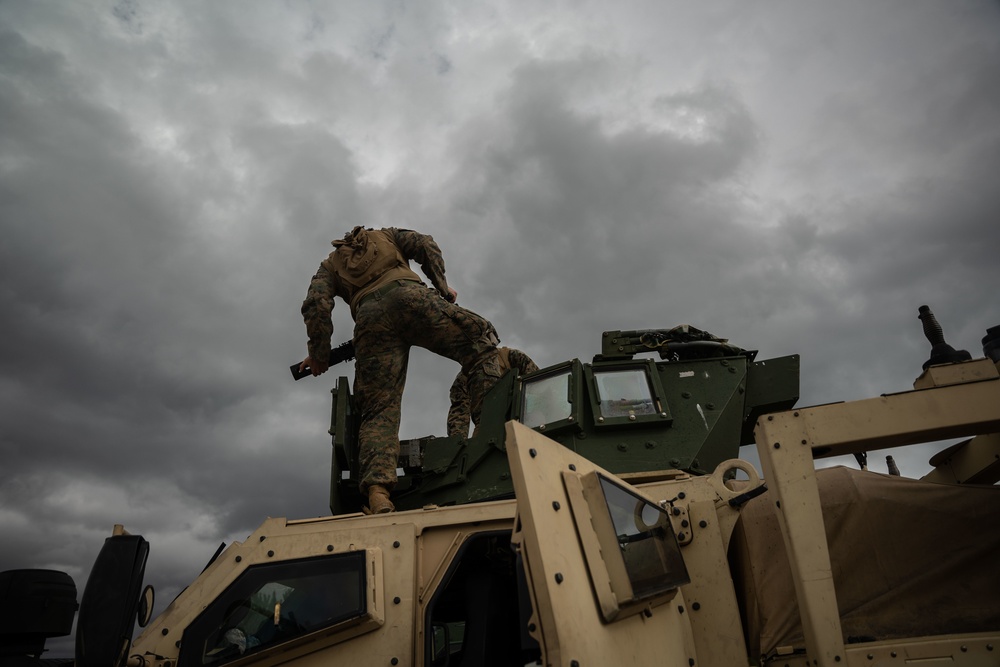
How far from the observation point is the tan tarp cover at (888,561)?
3.00 m

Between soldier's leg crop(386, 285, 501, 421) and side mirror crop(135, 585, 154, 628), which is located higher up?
soldier's leg crop(386, 285, 501, 421)

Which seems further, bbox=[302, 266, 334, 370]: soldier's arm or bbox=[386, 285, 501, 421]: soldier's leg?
bbox=[302, 266, 334, 370]: soldier's arm

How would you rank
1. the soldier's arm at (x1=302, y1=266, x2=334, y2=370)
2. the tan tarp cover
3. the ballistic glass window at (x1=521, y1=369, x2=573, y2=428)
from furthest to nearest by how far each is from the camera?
the soldier's arm at (x1=302, y1=266, x2=334, y2=370) < the ballistic glass window at (x1=521, y1=369, x2=573, y2=428) < the tan tarp cover

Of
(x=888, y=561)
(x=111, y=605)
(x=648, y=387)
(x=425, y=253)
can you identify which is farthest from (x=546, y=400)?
(x=111, y=605)

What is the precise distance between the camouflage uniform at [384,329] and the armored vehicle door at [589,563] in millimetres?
2522

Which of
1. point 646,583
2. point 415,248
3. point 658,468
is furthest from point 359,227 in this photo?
point 646,583

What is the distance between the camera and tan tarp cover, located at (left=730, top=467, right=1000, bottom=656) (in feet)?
9.84

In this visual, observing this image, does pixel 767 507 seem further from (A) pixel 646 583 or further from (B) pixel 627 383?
(B) pixel 627 383

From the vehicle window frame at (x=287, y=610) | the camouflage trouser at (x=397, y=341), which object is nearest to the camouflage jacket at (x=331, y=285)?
the camouflage trouser at (x=397, y=341)

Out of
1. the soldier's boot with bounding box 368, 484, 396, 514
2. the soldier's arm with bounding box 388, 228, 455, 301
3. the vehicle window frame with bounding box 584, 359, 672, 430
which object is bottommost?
the soldier's boot with bounding box 368, 484, 396, 514

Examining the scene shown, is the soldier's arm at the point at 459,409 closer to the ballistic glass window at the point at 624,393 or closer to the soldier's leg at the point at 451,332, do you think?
the soldier's leg at the point at 451,332

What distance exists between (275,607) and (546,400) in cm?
249

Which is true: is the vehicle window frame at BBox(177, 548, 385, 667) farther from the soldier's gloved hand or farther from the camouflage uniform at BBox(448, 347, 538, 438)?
the camouflage uniform at BBox(448, 347, 538, 438)

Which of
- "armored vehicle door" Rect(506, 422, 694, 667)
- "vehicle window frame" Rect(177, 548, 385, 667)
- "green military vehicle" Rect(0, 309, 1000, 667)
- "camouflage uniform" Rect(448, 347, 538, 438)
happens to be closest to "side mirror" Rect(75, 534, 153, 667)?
"green military vehicle" Rect(0, 309, 1000, 667)
